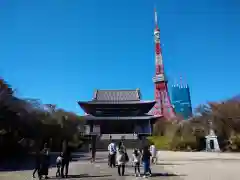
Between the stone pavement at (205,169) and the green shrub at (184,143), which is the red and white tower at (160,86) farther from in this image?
the stone pavement at (205,169)

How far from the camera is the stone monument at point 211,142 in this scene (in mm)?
31250

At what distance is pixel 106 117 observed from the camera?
49.7 m

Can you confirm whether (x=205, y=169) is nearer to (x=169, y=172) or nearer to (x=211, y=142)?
(x=169, y=172)

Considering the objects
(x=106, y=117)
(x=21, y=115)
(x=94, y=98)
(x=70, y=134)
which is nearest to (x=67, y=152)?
(x=21, y=115)

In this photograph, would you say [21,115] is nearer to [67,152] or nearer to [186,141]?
[67,152]

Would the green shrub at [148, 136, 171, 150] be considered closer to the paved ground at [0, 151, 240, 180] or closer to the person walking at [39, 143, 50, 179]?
the paved ground at [0, 151, 240, 180]

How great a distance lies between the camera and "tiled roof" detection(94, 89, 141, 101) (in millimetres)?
53156

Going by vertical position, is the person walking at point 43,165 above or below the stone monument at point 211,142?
below

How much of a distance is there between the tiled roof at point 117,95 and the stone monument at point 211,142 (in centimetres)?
2139

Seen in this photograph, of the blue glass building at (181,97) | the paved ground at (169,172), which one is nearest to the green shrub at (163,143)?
the paved ground at (169,172)

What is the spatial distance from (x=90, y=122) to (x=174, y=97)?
8513cm

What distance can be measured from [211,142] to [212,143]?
0.48ft

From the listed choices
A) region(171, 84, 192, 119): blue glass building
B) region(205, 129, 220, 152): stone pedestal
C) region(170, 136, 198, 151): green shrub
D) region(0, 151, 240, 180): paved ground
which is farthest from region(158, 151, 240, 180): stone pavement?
region(171, 84, 192, 119): blue glass building

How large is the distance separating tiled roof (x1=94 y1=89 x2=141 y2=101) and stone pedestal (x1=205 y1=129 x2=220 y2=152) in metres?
21.5
